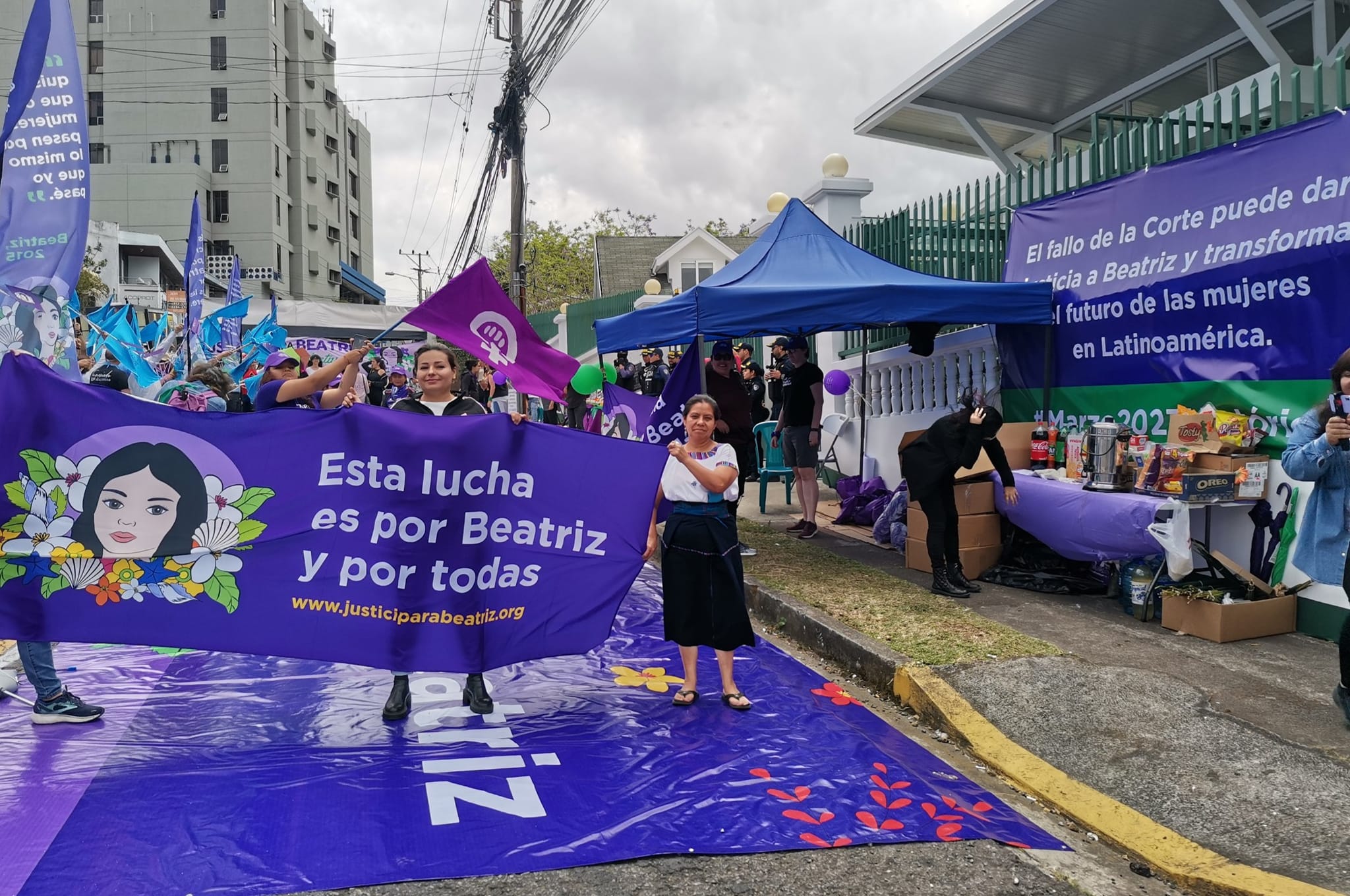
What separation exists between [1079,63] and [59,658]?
12.8 metres

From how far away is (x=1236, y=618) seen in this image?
229 inches

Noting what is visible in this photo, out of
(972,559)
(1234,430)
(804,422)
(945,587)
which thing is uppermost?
(804,422)

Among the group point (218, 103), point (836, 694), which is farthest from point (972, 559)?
point (218, 103)

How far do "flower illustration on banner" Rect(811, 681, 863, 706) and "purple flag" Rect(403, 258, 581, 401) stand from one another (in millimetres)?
2185

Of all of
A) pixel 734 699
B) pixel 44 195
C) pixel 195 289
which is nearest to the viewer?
pixel 734 699

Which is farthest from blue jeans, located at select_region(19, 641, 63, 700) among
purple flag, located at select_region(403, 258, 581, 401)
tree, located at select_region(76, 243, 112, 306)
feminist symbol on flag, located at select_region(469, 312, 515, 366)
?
tree, located at select_region(76, 243, 112, 306)

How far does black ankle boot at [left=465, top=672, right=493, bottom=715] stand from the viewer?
16.2 ft

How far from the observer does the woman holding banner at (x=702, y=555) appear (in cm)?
500

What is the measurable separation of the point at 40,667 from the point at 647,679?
9.98 ft

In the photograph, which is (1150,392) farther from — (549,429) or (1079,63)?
(1079,63)

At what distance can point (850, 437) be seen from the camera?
12.5 meters

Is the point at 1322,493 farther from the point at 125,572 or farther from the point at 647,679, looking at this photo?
the point at 125,572

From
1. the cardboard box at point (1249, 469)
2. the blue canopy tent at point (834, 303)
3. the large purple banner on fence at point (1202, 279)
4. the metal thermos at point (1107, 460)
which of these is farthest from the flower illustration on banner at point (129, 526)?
the large purple banner on fence at point (1202, 279)

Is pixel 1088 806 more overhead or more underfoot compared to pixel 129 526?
more underfoot
